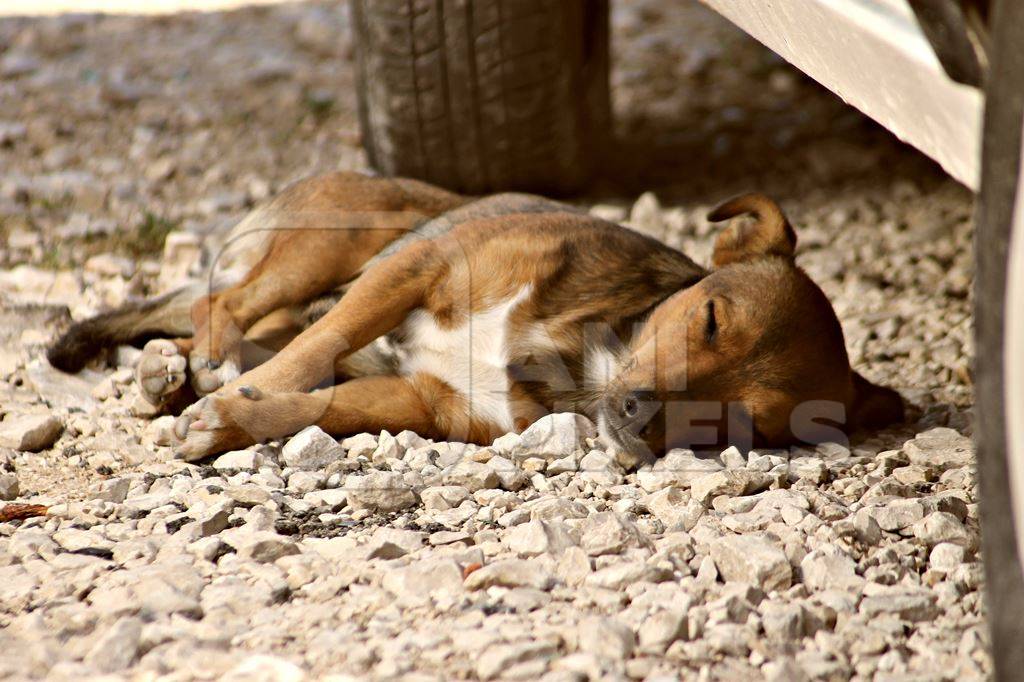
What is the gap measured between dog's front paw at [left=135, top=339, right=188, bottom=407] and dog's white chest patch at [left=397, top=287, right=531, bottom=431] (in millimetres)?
785

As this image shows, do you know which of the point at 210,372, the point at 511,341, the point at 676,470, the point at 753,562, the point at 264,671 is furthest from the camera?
the point at 210,372

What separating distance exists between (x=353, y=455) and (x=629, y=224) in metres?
2.51

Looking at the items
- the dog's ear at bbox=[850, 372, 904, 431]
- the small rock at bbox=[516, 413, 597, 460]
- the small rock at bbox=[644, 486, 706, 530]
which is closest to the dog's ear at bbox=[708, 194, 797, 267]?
the dog's ear at bbox=[850, 372, 904, 431]

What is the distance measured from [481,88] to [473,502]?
2.77m

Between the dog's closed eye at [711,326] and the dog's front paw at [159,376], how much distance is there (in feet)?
5.75

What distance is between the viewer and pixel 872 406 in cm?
389

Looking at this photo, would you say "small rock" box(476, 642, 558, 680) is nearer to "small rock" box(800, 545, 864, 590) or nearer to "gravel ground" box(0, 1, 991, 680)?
"gravel ground" box(0, 1, 991, 680)

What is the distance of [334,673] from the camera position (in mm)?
2111

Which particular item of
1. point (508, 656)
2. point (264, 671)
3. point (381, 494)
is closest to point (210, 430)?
point (381, 494)

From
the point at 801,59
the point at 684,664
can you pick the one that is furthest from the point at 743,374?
the point at 684,664

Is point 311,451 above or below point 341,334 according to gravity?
below

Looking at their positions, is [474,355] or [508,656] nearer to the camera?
[508,656]

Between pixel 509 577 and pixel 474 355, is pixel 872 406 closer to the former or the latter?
pixel 474 355

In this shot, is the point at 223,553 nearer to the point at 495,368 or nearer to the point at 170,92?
the point at 495,368
